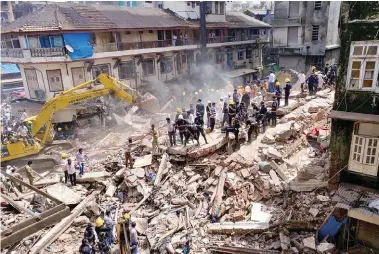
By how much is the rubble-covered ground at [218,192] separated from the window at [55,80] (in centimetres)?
1060

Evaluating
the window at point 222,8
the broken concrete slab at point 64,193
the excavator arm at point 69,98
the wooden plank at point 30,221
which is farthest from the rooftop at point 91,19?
the wooden plank at point 30,221

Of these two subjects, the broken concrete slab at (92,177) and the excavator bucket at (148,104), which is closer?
the broken concrete slab at (92,177)

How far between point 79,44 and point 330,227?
76.9 feet

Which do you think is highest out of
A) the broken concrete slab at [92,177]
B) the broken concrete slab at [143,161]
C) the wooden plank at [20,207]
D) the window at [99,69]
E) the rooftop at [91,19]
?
the rooftop at [91,19]

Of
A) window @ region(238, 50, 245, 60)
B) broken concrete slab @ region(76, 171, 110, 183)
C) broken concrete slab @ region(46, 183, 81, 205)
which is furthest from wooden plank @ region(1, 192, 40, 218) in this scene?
window @ region(238, 50, 245, 60)

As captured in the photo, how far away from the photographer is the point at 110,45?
28047 millimetres

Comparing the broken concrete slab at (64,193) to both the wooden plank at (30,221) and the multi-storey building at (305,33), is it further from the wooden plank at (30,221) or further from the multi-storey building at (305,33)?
the multi-storey building at (305,33)

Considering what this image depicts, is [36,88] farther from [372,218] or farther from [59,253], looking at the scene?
[372,218]

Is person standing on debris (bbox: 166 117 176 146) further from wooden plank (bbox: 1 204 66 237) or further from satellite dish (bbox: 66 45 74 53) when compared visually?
satellite dish (bbox: 66 45 74 53)

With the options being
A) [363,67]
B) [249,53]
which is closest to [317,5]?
[249,53]

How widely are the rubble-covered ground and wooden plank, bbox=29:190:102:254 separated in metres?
0.19

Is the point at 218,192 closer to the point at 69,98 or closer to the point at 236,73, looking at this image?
the point at 69,98

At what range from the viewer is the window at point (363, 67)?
10.4m

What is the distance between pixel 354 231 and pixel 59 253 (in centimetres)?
1107
